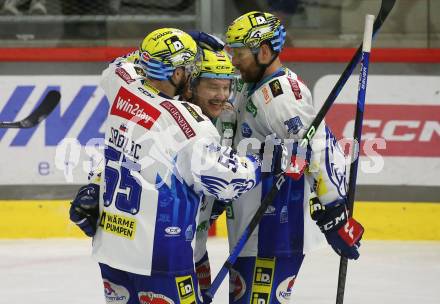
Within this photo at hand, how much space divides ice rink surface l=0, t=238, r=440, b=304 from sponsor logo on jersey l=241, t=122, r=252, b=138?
1.52m

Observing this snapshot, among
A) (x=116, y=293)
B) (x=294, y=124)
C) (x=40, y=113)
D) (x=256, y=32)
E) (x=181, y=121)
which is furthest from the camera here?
(x=40, y=113)

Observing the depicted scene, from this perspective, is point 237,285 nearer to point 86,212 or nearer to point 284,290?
point 284,290

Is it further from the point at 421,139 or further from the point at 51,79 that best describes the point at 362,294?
the point at 51,79

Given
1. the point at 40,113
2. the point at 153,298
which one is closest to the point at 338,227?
the point at 153,298

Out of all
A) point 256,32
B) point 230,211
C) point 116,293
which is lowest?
point 116,293

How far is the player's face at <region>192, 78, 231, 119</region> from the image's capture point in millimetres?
3631

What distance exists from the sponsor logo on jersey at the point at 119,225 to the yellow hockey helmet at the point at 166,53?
17.6 inches

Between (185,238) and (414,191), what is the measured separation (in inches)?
138

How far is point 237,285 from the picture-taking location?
386 centimetres

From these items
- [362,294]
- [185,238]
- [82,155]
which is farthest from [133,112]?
[82,155]

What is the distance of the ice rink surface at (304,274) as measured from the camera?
517cm

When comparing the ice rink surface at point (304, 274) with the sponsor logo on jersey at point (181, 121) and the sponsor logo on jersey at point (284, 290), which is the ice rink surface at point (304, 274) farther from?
the sponsor logo on jersey at point (181, 121)

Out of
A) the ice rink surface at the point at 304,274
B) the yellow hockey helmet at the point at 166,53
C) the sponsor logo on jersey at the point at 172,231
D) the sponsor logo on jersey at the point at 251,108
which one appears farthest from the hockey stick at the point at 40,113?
the sponsor logo on jersey at the point at 172,231

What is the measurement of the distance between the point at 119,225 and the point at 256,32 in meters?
0.86
